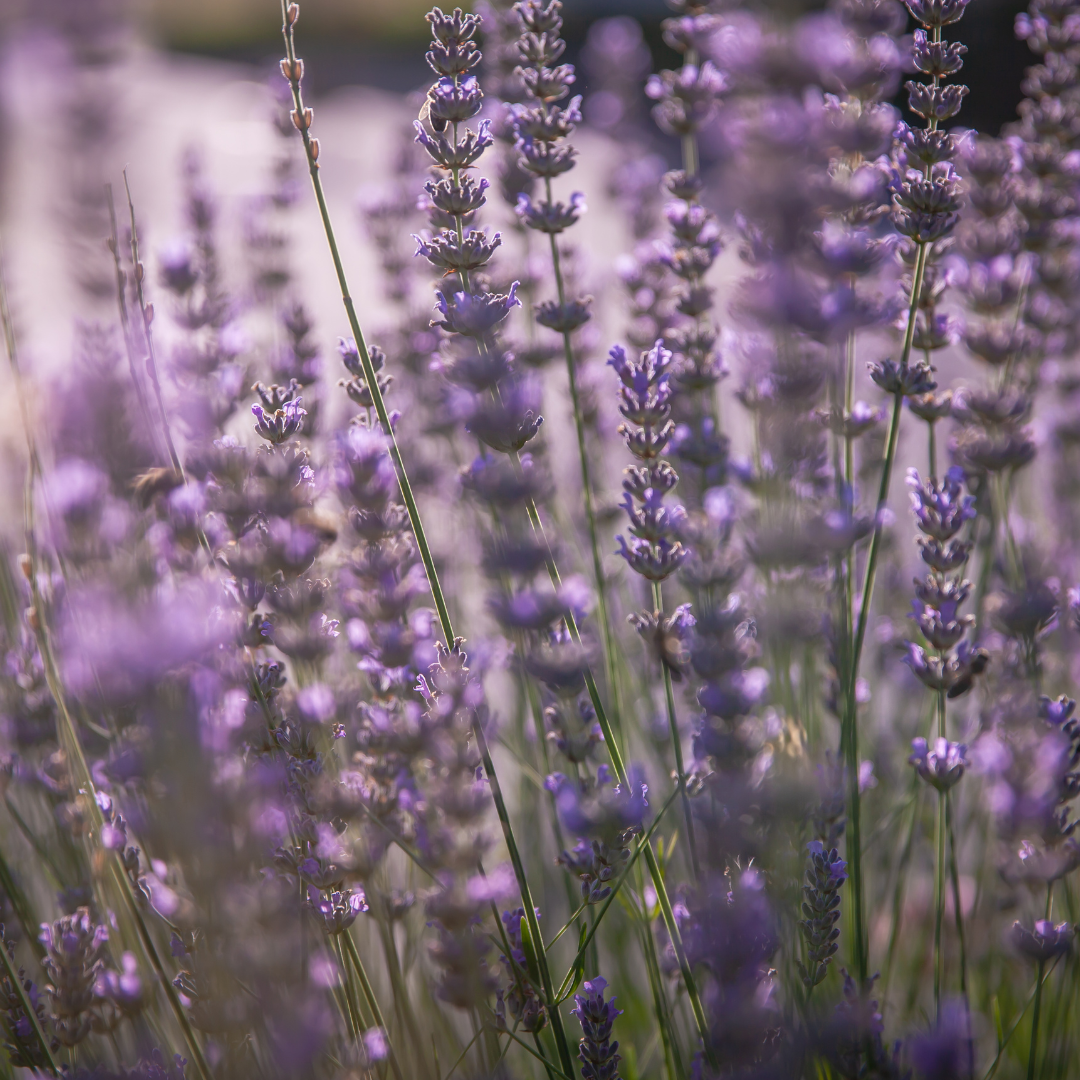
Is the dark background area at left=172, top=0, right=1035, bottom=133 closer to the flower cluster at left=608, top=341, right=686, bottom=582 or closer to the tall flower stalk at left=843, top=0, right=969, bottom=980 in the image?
the tall flower stalk at left=843, top=0, right=969, bottom=980

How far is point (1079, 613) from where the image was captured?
1196 millimetres

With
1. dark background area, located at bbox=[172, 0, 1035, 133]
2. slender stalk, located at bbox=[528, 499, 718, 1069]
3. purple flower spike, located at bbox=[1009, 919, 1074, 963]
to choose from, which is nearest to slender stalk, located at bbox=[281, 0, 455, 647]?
slender stalk, located at bbox=[528, 499, 718, 1069]

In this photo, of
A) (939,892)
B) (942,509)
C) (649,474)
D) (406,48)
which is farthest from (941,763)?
(406,48)

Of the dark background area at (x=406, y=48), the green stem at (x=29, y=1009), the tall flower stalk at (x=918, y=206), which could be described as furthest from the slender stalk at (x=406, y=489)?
the dark background area at (x=406, y=48)

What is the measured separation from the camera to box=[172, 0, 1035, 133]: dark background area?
667 centimetres

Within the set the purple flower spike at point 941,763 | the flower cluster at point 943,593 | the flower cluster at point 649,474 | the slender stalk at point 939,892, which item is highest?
the flower cluster at point 649,474

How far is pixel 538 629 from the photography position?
825 millimetres

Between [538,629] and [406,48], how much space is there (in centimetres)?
1186

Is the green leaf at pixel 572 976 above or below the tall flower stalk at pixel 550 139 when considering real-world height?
below

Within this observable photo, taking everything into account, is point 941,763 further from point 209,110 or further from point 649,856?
point 209,110

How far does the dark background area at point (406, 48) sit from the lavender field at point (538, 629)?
19.3ft

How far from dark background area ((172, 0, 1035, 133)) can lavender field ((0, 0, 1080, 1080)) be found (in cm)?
589

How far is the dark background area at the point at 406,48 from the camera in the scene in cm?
667

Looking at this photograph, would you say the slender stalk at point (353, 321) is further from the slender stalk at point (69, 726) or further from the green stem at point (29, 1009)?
the green stem at point (29, 1009)
